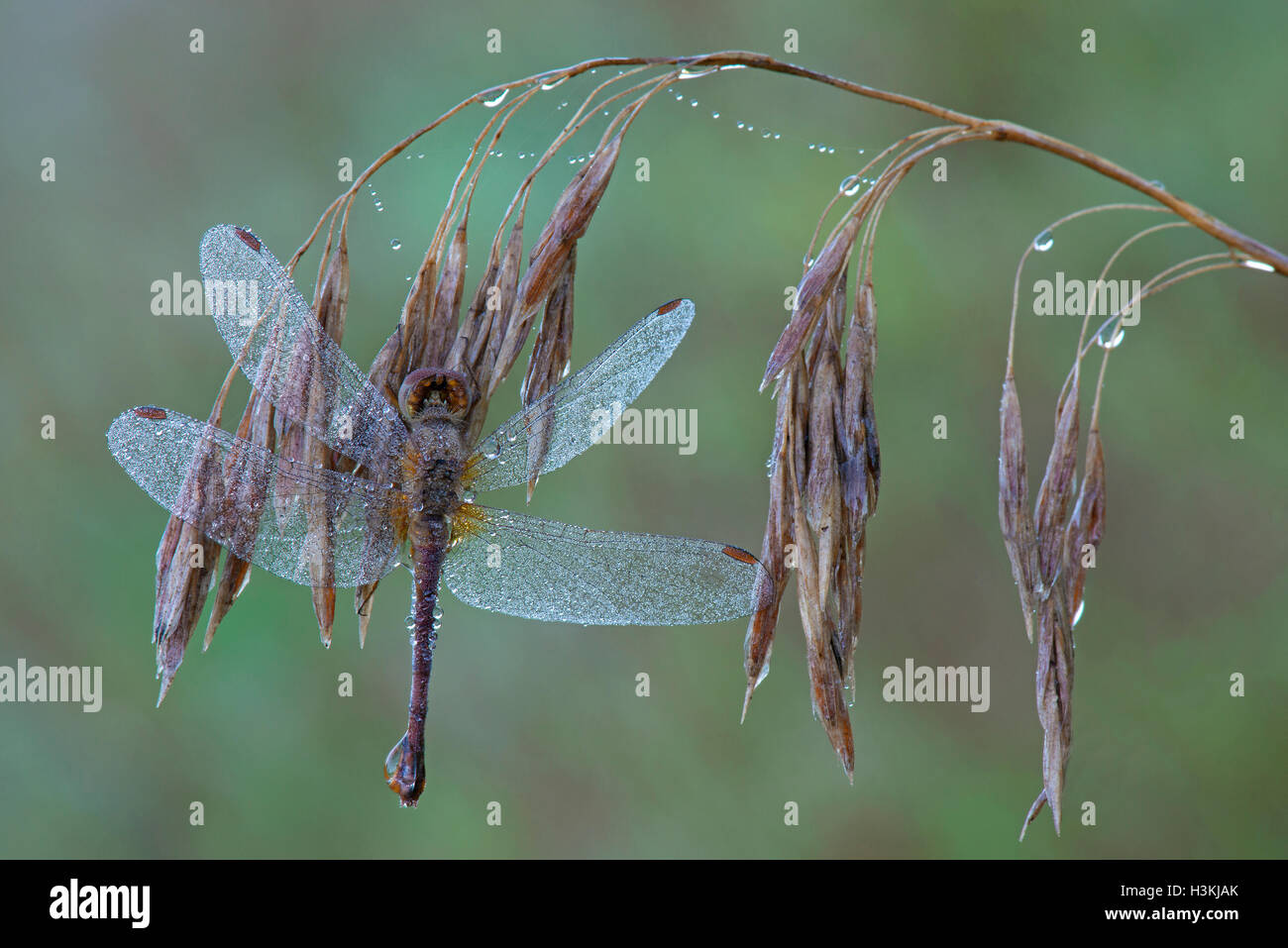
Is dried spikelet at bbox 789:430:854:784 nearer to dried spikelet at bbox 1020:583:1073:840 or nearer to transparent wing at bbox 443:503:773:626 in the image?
transparent wing at bbox 443:503:773:626

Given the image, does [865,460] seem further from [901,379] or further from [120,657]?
[120,657]

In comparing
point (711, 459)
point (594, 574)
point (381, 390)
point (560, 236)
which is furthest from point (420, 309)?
point (711, 459)

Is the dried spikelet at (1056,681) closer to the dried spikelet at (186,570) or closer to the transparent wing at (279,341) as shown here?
the transparent wing at (279,341)

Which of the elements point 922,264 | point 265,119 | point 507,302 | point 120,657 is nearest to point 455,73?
point 265,119

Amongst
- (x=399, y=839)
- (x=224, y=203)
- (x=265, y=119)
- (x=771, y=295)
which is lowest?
(x=399, y=839)

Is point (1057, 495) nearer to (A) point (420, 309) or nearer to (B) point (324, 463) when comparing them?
(A) point (420, 309)

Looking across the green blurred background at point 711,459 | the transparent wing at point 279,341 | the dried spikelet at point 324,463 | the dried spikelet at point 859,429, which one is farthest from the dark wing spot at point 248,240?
the green blurred background at point 711,459
